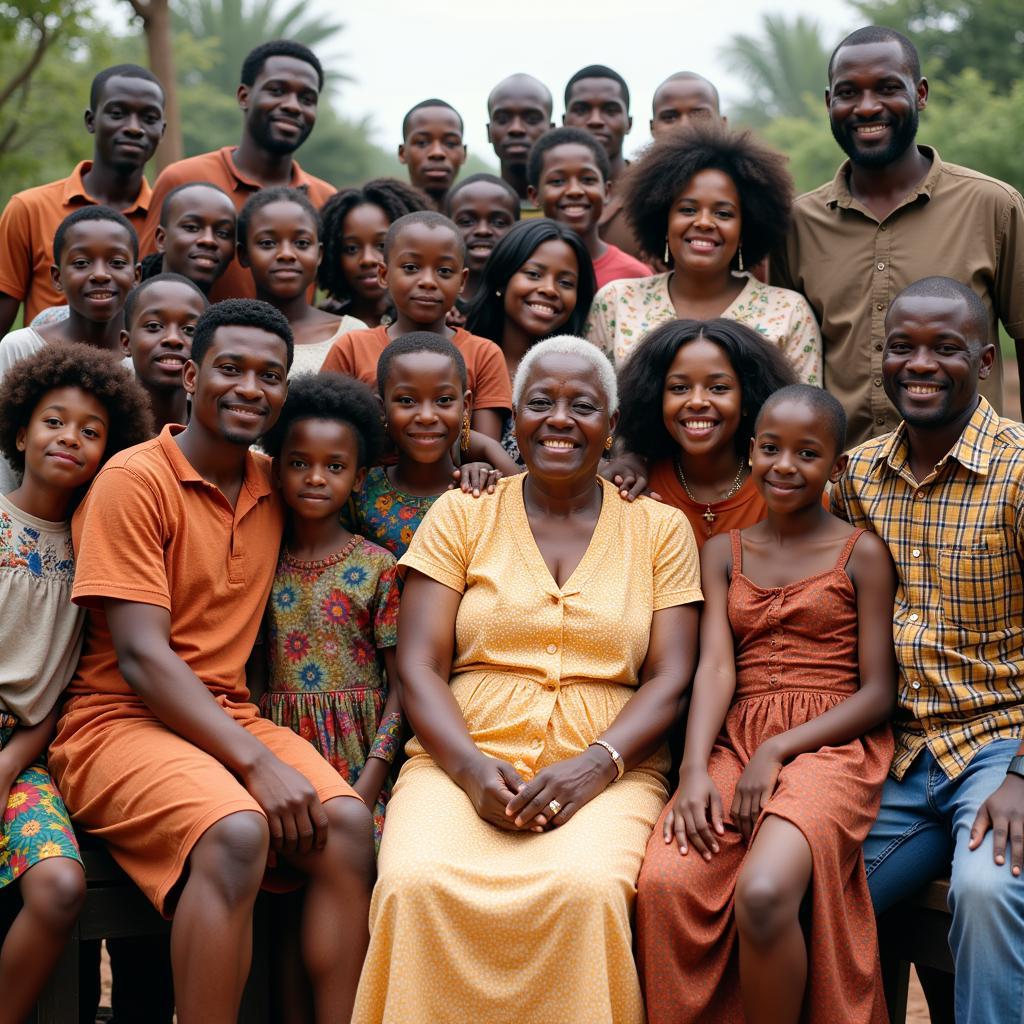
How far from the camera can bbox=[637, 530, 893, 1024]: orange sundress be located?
3537 mm

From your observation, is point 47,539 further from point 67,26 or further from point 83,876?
point 67,26

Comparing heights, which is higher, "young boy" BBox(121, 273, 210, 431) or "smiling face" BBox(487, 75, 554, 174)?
"smiling face" BBox(487, 75, 554, 174)

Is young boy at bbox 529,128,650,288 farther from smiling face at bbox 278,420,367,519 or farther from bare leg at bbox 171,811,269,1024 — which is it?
bare leg at bbox 171,811,269,1024

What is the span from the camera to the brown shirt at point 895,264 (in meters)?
5.20

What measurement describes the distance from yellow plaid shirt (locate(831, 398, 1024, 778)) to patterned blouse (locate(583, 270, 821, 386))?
42.4 inches

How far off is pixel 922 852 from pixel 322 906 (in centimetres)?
170

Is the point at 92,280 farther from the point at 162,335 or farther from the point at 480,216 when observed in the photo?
the point at 480,216

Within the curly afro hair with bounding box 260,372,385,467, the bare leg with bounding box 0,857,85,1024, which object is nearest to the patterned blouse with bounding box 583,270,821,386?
the curly afro hair with bounding box 260,372,385,467

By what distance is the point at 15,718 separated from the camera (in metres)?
4.03

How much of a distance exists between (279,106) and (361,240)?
1.05 metres

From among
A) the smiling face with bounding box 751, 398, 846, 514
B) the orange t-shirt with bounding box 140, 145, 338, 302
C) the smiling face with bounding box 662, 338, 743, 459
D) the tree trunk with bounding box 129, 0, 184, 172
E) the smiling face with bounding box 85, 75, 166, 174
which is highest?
the tree trunk with bounding box 129, 0, 184, 172

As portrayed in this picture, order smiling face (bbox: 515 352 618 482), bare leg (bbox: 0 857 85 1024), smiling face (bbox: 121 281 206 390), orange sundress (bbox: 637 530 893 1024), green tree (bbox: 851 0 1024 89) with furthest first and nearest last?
green tree (bbox: 851 0 1024 89) → smiling face (bbox: 121 281 206 390) → smiling face (bbox: 515 352 618 482) → bare leg (bbox: 0 857 85 1024) → orange sundress (bbox: 637 530 893 1024)

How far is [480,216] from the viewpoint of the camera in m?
6.27

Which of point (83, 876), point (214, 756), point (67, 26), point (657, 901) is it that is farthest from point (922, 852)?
point (67, 26)
